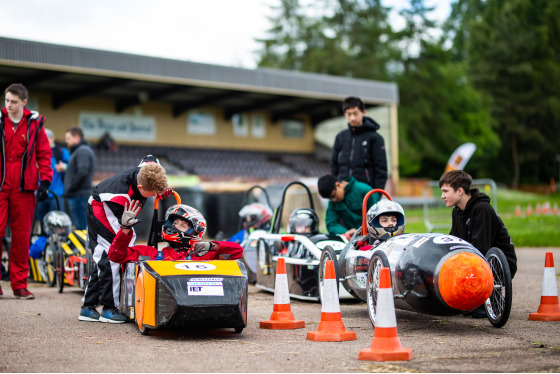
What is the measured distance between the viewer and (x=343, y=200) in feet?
28.0

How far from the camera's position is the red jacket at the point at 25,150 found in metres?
8.27

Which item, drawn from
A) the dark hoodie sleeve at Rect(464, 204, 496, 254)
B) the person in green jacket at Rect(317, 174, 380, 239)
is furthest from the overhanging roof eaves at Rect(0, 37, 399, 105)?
the dark hoodie sleeve at Rect(464, 204, 496, 254)

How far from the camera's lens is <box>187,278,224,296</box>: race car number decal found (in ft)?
18.4

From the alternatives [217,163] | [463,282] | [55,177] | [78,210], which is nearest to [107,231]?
[463,282]

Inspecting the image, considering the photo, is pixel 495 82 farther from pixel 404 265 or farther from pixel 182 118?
pixel 404 265

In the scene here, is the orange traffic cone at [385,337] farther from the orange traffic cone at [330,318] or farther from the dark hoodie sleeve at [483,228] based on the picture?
the dark hoodie sleeve at [483,228]

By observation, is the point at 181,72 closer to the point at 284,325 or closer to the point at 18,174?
the point at 18,174

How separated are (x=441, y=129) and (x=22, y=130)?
160 feet

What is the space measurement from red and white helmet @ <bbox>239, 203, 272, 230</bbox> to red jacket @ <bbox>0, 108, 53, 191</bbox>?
3416 mm

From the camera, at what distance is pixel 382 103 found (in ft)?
117

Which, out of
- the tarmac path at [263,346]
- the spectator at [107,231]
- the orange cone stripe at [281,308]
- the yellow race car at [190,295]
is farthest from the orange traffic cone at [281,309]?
the spectator at [107,231]

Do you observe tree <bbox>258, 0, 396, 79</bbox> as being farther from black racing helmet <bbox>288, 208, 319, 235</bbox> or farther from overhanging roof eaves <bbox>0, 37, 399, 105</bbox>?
black racing helmet <bbox>288, 208, 319, 235</bbox>

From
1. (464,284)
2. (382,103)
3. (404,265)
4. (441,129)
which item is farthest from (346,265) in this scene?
(441,129)

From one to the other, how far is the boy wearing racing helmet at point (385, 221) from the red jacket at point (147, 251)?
1337 mm
